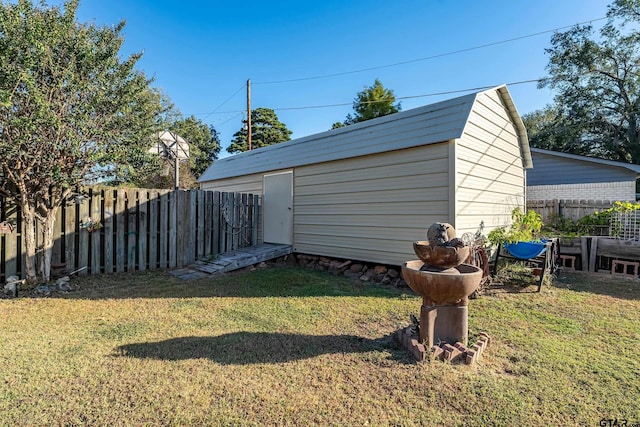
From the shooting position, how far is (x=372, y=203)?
568 centimetres

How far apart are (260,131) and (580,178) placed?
21.2 m

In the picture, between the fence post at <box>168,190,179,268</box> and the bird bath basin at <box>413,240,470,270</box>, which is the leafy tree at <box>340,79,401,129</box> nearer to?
the fence post at <box>168,190,179,268</box>

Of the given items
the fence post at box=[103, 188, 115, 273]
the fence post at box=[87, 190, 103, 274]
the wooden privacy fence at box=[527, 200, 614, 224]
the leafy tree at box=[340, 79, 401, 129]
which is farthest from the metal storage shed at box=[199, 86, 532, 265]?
the leafy tree at box=[340, 79, 401, 129]

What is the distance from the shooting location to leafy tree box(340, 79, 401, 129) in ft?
73.3

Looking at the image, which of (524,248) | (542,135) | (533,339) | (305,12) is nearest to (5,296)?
(533,339)

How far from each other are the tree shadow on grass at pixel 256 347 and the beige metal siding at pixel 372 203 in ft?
8.45

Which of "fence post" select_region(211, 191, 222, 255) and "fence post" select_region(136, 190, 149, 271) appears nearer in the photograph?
"fence post" select_region(136, 190, 149, 271)

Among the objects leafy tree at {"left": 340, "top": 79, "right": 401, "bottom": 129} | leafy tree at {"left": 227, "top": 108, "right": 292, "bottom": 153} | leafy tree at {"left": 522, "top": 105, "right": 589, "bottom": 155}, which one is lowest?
leafy tree at {"left": 522, "top": 105, "right": 589, "bottom": 155}

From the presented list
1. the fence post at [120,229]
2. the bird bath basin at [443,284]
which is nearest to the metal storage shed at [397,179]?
the bird bath basin at [443,284]

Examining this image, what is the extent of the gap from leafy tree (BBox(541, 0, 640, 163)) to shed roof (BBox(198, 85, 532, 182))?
1589 centimetres

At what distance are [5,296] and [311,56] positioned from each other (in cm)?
1164

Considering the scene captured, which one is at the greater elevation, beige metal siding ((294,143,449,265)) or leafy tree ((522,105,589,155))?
leafy tree ((522,105,589,155))

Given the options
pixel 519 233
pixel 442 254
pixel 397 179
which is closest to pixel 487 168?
pixel 519 233

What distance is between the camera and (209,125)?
24.8m
